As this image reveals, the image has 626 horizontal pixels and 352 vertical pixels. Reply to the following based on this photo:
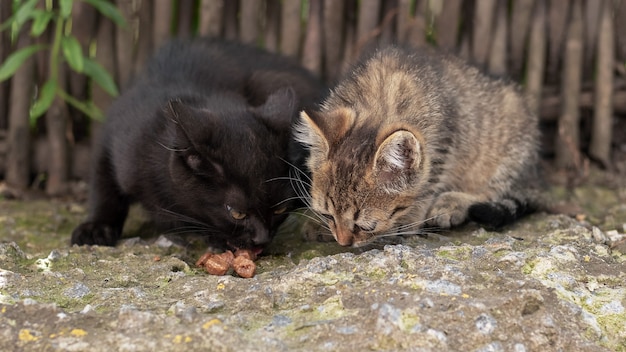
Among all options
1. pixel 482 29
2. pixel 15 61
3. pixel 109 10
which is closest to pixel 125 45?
pixel 109 10

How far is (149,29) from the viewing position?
514 cm

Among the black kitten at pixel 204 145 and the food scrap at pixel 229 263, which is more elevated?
the black kitten at pixel 204 145

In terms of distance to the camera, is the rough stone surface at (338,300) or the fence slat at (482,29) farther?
the fence slat at (482,29)

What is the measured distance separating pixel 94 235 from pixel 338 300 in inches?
71.8

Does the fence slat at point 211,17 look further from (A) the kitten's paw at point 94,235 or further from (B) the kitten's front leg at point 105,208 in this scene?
(A) the kitten's paw at point 94,235

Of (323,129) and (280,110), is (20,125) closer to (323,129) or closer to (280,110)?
(280,110)

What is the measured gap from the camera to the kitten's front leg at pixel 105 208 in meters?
4.13

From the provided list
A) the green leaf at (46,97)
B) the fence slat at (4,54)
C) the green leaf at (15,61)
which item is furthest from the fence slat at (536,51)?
the fence slat at (4,54)

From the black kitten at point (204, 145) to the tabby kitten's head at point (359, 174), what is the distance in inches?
7.5

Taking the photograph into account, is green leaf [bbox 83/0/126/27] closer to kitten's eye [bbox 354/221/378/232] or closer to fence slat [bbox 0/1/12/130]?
fence slat [bbox 0/1/12/130]

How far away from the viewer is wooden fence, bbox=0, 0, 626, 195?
5039 millimetres

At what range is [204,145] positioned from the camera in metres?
3.50

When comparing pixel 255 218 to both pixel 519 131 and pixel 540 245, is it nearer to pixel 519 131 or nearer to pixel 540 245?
pixel 540 245

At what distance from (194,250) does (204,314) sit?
1.25m
